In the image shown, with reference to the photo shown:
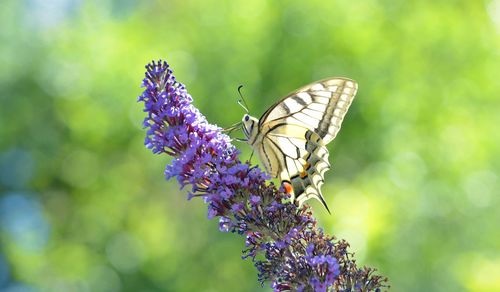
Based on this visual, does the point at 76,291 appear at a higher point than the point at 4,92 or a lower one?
lower

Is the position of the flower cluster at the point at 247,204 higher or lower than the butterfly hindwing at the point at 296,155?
lower

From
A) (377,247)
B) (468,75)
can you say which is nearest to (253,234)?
(377,247)

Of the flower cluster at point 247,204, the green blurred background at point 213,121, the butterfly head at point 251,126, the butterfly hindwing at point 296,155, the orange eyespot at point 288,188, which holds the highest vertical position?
the green blurred background at point 213,121

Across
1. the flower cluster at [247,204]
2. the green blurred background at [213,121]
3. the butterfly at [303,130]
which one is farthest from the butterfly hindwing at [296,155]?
the green blurred background at [213,121]

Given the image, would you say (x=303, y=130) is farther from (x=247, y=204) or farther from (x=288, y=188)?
(x=247, y=204)

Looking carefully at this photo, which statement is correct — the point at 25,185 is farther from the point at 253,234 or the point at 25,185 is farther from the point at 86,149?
the point at 253,234

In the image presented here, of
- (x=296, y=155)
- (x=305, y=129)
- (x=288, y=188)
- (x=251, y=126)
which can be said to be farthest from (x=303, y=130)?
(x=288, y=188)

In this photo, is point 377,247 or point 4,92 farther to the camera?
point 4,92

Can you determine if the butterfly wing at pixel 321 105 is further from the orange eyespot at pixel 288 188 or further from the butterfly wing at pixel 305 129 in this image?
the orange eyespot at pixel 288 188
